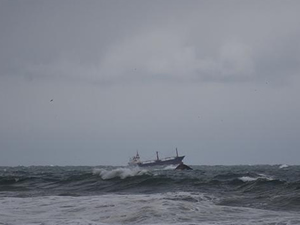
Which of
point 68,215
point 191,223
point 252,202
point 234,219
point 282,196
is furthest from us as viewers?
point 282,196

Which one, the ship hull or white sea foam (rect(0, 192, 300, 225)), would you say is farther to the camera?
the ship hull

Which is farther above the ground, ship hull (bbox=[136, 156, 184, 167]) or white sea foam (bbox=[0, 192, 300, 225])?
ship hull (bbox=[136, 156, 184, 167])

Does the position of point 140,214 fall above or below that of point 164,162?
below

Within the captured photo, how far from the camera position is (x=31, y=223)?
12.4 meters

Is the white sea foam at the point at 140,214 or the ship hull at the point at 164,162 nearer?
the white sea foam at the point at 140,214

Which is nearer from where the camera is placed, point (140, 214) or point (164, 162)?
point (140, 214)

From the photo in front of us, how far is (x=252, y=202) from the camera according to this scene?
58.1 ft

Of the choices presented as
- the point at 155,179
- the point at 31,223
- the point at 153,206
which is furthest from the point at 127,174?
the point at 31,223

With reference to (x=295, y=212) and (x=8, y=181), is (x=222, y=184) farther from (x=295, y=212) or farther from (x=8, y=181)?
(x=8, y=181)

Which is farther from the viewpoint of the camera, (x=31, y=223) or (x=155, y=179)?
(x=155, y=179)

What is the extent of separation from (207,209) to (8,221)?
6380 millimetres

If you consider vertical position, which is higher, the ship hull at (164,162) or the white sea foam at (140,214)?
the ship hull at (164,162)

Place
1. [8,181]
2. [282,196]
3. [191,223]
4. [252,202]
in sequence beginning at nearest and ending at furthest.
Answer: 1. [191,223]
2. [252,202]
3. [282,196]
4. [8,181]

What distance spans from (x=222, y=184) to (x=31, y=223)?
18050mm
